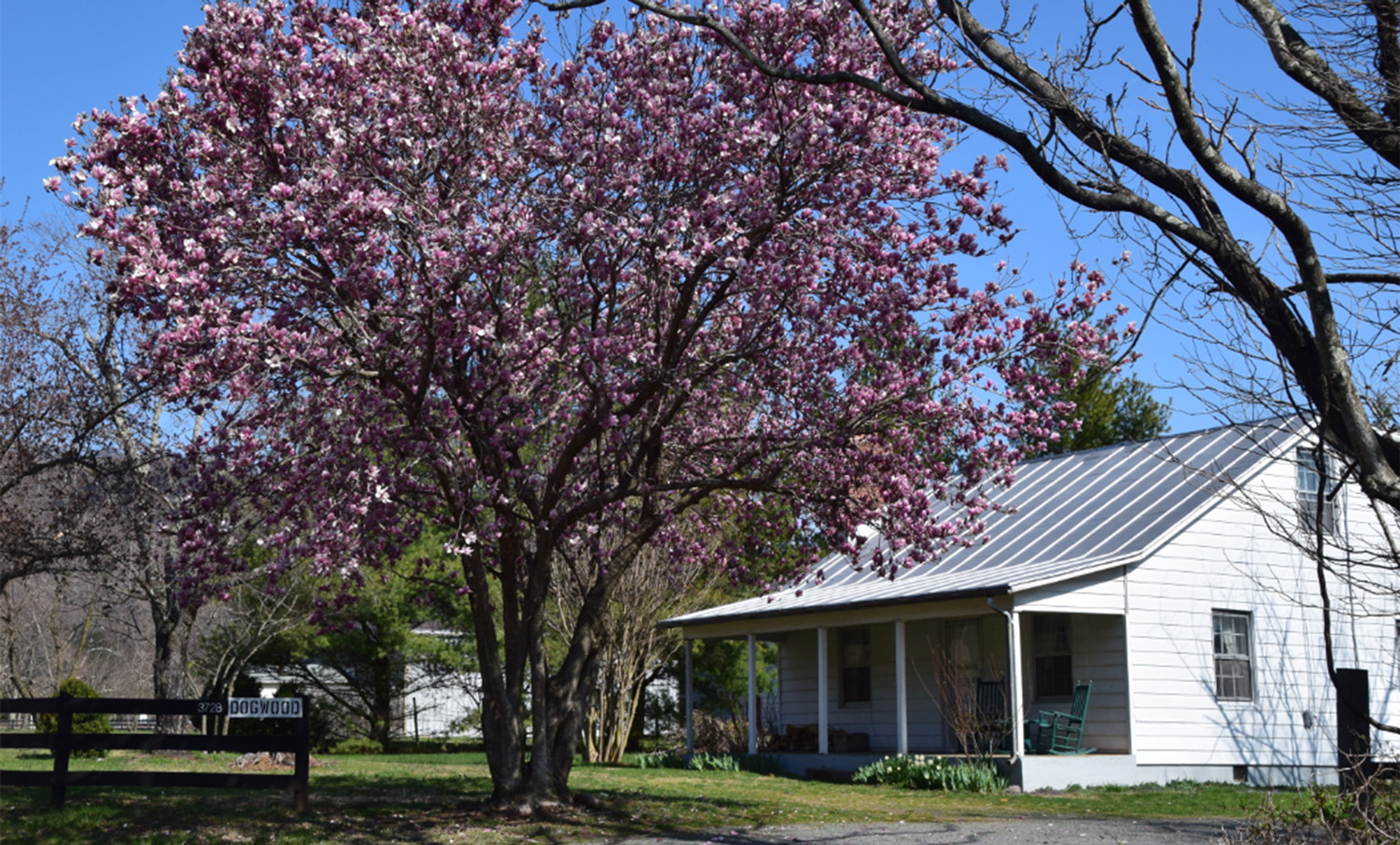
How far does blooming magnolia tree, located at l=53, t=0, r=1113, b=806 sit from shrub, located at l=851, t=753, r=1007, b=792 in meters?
4.51

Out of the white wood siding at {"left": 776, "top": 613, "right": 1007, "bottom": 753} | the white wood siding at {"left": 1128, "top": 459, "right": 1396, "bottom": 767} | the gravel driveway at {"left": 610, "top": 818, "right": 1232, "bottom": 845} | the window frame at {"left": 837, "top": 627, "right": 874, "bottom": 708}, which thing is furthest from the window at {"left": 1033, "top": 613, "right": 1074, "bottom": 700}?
the gravel driveway at {"left": 610, "top": 818, "right": 1232, "bottom": 845}

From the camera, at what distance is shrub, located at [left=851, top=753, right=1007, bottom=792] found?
49.2 ft

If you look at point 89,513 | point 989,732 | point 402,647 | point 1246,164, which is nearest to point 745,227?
point 1246,164

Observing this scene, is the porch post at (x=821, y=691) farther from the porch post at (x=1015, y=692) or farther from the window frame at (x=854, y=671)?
the porch post at (x=1015, y=692)

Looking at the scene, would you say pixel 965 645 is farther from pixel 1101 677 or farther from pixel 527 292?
pixel 527 292

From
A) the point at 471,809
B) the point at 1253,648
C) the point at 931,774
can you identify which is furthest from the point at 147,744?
the point at 1253,648

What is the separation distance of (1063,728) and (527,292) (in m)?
9.87

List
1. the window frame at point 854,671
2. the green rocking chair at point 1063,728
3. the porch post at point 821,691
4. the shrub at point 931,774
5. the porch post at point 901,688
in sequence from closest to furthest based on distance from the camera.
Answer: the shrub at point 931,774, the green rocking chair at point 1063,728, the porch post at point 901,688, the porch post at point 821,691, the window frame at point 854,671

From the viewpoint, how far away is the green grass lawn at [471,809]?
9.65 m

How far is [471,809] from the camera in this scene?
37.2 feet

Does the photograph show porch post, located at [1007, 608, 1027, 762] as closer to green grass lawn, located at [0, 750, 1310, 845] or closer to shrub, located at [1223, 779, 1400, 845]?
green grass lawn, located at [0, 750, 1310, 845]

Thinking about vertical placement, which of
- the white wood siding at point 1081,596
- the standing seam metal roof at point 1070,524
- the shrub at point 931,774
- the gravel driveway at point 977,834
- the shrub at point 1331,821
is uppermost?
the standing seam metal roof at point 1070,524

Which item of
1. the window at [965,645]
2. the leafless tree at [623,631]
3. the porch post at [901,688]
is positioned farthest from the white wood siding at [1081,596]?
the leafless tree at [623,631]

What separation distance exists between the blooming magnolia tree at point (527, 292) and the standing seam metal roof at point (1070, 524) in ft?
17.2
